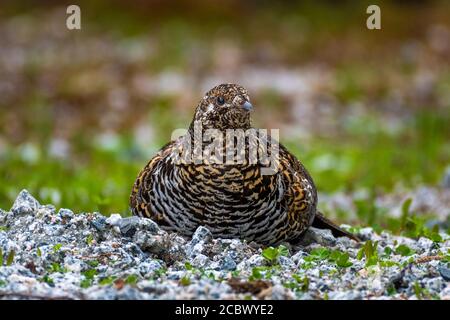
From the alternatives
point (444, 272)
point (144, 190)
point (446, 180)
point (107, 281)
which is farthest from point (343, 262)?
point (446, 180)

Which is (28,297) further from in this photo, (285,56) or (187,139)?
(285,56)

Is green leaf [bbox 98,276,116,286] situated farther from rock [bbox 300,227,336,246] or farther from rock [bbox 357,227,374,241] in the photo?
rock [bbox 357,227,374,241]

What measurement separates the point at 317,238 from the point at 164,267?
5.61 ft

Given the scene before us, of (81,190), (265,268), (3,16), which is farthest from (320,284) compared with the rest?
(3,16)

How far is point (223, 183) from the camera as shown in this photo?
598cm

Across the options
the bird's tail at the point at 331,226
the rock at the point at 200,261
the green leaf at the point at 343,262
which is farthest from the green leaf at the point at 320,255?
the bird's tail at the point at 331,226

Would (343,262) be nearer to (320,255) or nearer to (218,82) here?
(320,255)

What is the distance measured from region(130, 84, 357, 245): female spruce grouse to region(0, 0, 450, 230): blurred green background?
59.8 inches

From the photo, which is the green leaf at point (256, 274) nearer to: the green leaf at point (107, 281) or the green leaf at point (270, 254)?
the green leaf at point (270, 254)

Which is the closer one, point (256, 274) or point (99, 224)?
point (256, 274)

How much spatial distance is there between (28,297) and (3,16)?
2034 centimetres

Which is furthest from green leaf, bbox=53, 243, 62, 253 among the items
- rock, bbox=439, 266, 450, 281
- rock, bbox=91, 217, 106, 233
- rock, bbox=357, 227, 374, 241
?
rock, bbox=357, 227, 374, 241

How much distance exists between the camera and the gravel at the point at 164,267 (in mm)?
4961

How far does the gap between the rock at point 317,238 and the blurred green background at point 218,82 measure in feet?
4.97
